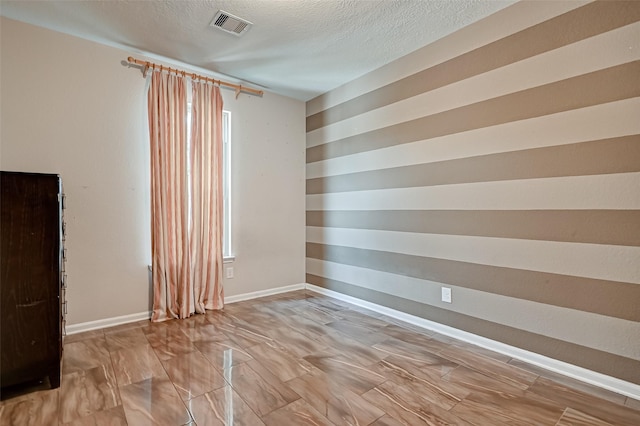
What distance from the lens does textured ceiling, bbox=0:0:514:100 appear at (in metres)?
2.21

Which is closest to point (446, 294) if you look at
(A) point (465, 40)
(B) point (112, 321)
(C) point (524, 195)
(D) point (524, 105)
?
(C) point (524, 195)

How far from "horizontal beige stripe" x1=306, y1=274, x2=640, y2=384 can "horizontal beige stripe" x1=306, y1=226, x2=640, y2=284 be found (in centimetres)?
46

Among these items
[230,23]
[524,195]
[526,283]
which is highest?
[230,23]

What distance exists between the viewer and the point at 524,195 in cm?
218

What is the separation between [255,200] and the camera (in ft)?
12.3

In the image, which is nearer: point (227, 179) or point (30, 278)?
point (30, 278)

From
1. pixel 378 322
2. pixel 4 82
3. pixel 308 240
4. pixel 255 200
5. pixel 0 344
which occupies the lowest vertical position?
pixel 378 322

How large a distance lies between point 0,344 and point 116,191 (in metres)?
1.47

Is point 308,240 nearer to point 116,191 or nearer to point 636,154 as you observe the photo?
point 116,191

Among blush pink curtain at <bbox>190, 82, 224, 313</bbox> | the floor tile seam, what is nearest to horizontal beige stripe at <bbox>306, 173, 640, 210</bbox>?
the floor tile seam

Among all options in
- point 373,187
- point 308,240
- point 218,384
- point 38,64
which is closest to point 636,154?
point 373,187

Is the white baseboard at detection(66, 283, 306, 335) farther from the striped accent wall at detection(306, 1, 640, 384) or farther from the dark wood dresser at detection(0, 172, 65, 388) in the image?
the striped accent wall at detection(306, 1, 640, 384)

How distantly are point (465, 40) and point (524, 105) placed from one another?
75 cm

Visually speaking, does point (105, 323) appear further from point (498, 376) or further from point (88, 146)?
point (498, 376)
